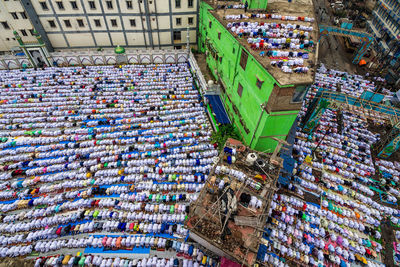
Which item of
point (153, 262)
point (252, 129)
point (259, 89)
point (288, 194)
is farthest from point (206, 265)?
point (259, 89)

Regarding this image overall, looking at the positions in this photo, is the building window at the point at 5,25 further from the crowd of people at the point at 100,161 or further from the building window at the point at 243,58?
the building window at the point at 243,58

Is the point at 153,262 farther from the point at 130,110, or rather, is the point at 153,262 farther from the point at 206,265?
the point at 130,110

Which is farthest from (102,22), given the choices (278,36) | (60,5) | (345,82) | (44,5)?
(345,82)

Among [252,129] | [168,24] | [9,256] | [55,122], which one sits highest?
[168,24]

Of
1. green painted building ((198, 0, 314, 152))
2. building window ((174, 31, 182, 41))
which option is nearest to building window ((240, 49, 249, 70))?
green painted building ((198, 0, 314, 152))

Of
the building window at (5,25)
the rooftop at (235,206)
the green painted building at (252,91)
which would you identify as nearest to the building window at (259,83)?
the green painted building at (252,91)

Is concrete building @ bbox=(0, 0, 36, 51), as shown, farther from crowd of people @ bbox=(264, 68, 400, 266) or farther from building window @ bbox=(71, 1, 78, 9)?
crowd of people @ bbox=(264, 68, 400, 266)
